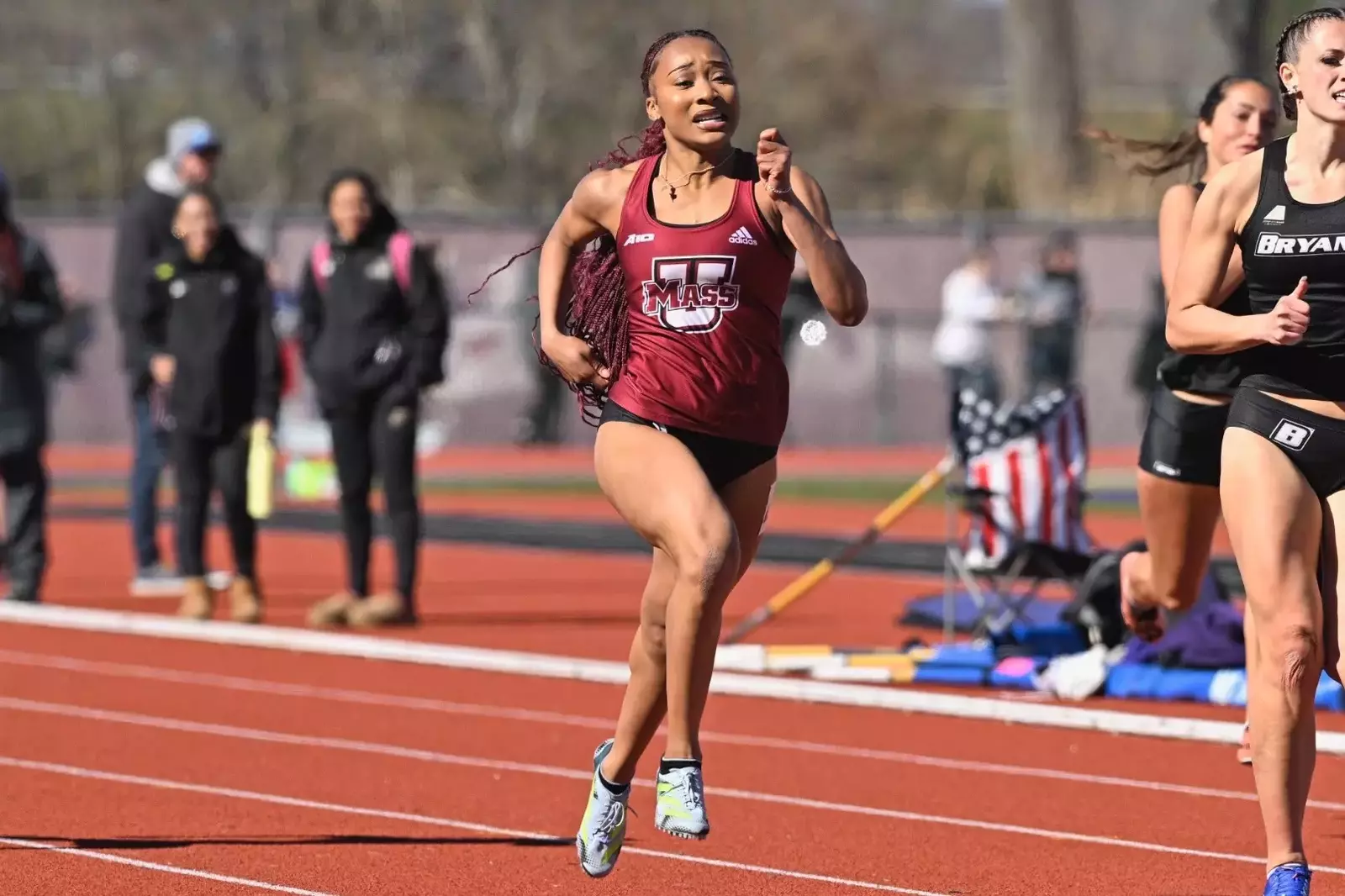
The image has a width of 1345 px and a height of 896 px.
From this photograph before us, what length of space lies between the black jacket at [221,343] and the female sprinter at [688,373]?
6109 mm

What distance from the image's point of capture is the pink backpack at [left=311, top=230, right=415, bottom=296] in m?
11.9

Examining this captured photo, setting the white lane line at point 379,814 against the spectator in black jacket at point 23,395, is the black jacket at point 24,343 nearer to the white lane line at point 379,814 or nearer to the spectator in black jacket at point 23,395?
the spectator in black jacket at point 23,395

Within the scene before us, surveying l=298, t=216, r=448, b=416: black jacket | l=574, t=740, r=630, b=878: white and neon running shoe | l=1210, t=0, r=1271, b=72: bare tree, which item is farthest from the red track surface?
l=1210, t=0, r=1271, b=72: bare tree

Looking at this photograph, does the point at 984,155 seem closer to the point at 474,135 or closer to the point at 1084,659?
the point at 474,135

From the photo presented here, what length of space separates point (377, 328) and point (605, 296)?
18.6ft

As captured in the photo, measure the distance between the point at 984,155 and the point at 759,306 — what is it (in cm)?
3794

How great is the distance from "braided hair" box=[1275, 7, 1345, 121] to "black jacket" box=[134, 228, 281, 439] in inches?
281

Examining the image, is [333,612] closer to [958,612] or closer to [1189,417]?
[958,612]

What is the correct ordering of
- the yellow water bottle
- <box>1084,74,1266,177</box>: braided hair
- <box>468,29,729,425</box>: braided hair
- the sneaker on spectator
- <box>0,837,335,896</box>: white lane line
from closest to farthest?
<box>0,837,335,896</box>: white lane line → <box>468,29,729,425</box>: braided hair → <box>1084,74,1266,177</box>: braided hair → the yellow water bottle → the sneaker on spectator

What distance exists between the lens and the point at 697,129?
19.8 ft

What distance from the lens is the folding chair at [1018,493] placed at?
11.0 metres

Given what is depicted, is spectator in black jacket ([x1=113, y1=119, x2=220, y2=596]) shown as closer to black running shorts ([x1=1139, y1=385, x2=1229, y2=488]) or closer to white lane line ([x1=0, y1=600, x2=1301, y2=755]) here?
white lane line ([x1=0, y1=600, x2=1301, y2=755])

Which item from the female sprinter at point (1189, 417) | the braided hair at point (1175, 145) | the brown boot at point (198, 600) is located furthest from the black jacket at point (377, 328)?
the female sprinter at point (1189, 417)

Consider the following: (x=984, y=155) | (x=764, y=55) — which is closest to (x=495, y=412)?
(x=764, y=55)
